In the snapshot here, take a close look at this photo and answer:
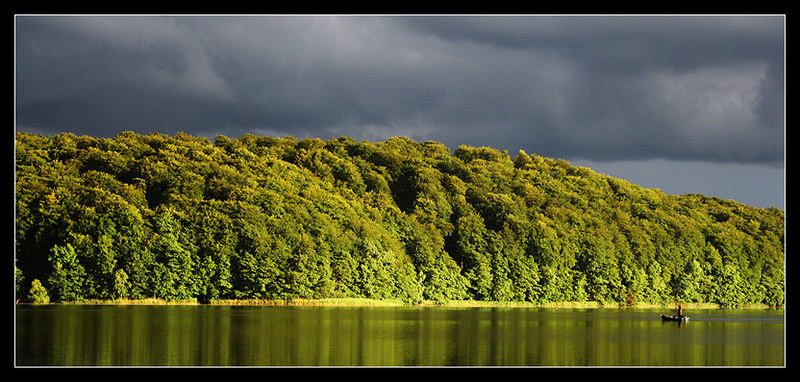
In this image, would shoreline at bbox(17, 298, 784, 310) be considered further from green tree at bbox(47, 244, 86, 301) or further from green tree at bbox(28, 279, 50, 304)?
green tree at bbox(47, 244, 86, 301)

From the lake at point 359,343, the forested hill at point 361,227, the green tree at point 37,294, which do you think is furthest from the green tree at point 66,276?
the lake at point 359,343

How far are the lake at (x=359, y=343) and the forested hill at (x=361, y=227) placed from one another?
37791 millimetres

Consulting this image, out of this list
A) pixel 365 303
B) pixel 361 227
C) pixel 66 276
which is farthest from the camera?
pixel 361 227

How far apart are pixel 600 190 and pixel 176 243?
314ft

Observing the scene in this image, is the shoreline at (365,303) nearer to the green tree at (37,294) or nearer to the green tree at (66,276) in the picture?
the green tree at (37,294)

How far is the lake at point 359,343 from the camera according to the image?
44156 mm

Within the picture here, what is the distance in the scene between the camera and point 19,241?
4254 inches

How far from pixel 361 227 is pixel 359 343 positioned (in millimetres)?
80369

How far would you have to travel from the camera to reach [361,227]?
13275 centimetres

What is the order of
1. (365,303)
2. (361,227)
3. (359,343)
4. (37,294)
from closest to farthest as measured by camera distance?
(359,343) → (37,294) → (365,303) → (361,227)

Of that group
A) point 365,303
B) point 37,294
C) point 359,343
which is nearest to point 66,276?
point 37,294

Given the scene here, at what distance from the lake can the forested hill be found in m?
37.8

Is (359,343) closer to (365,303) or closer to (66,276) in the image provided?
(66,276)
